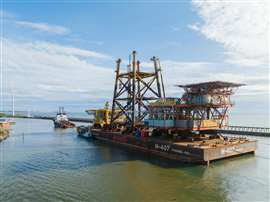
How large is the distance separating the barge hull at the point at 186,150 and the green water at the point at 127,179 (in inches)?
36.8

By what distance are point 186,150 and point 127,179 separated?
876cm

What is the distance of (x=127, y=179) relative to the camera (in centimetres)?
2172

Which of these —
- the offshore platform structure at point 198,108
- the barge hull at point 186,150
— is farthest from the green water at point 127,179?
the offshore platform structure at point 198,108

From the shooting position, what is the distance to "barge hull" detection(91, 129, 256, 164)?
26.3 m

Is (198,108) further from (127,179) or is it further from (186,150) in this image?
(127,179)

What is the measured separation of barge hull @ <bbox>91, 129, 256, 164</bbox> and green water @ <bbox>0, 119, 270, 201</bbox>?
3.06ft

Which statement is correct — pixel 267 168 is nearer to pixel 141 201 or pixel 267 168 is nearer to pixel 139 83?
pixel 141 201

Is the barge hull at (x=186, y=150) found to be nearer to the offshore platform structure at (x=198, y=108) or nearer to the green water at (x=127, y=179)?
the green water at (x=127, y=179)

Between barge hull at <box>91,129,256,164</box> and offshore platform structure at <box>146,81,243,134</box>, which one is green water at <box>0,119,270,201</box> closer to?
barge hull at <box>91,129,256,164</box>

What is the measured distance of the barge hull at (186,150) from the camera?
1035 inches

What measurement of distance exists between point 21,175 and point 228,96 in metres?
26.0

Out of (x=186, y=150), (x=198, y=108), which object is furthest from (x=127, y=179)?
(x=198, y=108)

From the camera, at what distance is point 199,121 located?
31.9 meters

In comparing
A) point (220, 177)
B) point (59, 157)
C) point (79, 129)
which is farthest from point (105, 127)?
point (220, 177)
